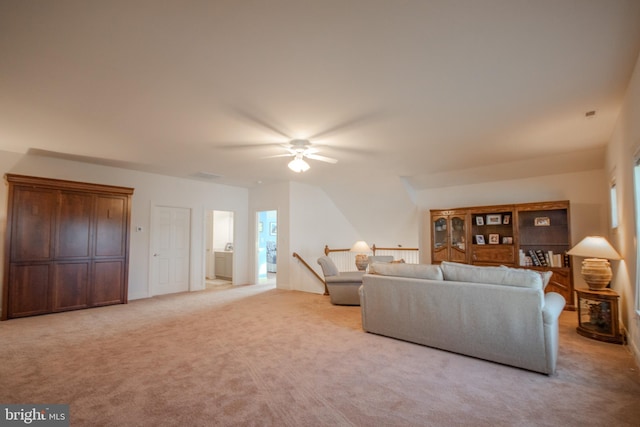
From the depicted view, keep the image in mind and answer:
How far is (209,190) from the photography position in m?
7.38

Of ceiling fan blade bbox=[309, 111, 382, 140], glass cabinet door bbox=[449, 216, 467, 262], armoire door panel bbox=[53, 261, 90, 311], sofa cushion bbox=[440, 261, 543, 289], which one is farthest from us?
glass cabinet door bbox=[449, 216, 467, 262]

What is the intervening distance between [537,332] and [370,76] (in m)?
2.60

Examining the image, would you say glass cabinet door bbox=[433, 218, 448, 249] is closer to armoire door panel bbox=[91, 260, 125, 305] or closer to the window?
the window

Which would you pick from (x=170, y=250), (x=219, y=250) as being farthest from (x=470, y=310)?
(x=219, y=250)

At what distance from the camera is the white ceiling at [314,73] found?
183 centimetres

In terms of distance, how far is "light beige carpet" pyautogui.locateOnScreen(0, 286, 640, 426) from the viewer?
2.09 meters

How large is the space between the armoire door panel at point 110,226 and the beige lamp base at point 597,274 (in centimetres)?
694

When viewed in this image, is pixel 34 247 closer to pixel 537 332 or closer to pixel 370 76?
pixel 370 76

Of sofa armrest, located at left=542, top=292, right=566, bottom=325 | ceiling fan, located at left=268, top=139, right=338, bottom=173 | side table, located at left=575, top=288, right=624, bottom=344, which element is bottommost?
side table, located at left=575, top=288, right=624, bottom=344

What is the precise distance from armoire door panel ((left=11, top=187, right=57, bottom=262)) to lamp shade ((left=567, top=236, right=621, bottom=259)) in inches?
292

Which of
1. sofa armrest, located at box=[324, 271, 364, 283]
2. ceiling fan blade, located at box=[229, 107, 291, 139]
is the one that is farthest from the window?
ceiling fan blade, located at box=[229, 107, 291, 139]

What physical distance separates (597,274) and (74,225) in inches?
290

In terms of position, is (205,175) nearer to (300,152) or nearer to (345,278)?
(300,152)

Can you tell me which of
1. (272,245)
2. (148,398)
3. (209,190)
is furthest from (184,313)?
(272,245)
